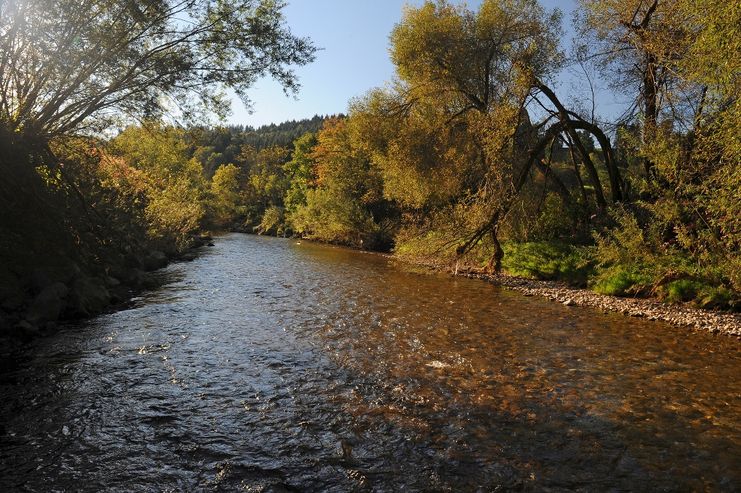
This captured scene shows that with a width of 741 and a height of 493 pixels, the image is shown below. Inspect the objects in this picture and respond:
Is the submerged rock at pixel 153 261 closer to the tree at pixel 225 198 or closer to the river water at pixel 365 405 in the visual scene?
the river water at pixel 365 405

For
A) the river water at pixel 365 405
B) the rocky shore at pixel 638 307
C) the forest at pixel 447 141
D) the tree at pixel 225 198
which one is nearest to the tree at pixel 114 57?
the forest at pixel 447 141

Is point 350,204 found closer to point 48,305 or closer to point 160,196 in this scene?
point 160,196

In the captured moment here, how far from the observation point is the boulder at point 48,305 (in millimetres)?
10805

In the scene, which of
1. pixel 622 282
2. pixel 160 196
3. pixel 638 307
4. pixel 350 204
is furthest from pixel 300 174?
pixel 638 307

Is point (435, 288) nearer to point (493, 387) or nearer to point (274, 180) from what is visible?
point (493, 387)

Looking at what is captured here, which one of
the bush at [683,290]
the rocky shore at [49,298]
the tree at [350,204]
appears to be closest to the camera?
the rocky shore at [49,298]

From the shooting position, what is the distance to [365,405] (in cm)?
753

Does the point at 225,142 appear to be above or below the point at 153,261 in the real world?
above

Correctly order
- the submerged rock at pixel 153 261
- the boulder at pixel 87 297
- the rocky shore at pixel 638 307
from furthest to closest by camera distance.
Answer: the submerged rock at pixel 153 261, the rocky shore at pixel 638 307, the boulder at pixel 87 297

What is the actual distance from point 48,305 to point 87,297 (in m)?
1.55

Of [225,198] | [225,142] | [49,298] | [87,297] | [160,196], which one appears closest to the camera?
[49,298]

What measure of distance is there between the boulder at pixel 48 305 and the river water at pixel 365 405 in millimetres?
655

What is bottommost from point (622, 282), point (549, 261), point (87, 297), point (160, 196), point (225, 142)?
point (87, 297)

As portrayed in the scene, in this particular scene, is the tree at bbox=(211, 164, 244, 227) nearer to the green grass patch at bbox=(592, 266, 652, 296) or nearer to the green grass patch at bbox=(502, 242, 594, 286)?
the green grass patch at bbox=(502, 242, 594, 286)
